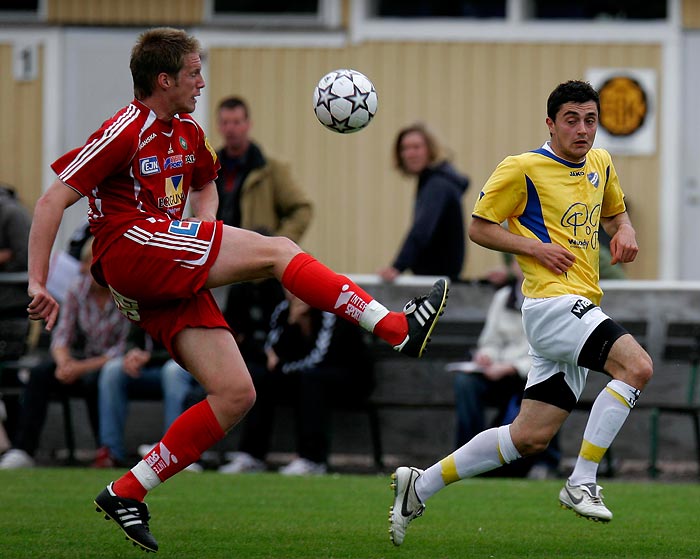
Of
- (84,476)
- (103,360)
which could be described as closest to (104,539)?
(84,476)

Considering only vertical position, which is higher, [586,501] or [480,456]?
[480,456]

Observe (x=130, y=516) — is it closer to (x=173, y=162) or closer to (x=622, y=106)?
(x=173, y=162)

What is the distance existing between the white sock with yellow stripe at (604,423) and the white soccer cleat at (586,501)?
0.25 feet

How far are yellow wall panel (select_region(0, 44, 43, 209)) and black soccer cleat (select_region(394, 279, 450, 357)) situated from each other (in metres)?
9.53

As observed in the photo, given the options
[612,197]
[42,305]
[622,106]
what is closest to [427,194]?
[622,106]

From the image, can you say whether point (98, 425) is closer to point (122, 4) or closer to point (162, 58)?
point (122, 4)

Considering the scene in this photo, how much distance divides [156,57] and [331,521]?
276 centimetres

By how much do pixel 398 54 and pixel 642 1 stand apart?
2.51 meters

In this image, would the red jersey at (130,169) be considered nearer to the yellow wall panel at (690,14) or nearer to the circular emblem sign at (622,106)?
the circular emblem sign at (622,106)

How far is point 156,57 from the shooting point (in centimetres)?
640

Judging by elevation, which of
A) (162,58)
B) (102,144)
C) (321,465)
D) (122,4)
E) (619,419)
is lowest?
(321,465)

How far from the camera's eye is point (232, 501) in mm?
8727

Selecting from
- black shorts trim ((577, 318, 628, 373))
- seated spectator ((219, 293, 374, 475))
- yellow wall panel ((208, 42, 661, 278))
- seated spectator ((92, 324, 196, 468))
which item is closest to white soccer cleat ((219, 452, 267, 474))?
seated spectator ((219, 293, 374, 475))

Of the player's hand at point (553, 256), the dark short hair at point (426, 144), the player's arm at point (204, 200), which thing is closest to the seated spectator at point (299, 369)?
the dark short hair at point (426, 144)
